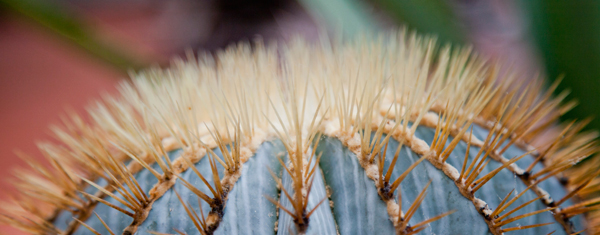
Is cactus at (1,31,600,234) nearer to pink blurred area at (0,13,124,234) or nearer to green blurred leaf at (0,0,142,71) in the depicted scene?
green blurred leaf at (0,0,142,71)

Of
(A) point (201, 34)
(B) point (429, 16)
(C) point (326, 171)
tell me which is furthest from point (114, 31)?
(C) point (326, 171)

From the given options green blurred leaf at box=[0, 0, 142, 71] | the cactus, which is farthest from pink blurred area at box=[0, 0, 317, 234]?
the cactus

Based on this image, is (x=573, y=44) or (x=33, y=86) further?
(x=33, y=86)

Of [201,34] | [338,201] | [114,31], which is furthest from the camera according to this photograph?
[201,34]

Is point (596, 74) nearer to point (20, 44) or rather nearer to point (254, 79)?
point (254, 79)

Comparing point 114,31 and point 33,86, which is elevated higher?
point 114,31

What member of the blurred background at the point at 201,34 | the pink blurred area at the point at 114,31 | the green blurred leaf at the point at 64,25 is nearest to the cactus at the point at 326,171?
the blurred background at the point at 201,34

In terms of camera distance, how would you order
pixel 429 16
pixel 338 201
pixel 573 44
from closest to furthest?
pixel 338 201 → pixel 573 44 → pixel 429 16

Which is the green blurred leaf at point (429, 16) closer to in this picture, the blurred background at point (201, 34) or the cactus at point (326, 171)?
the blurred background at point (201, 34)

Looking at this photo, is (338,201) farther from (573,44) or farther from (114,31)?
(114,31)
